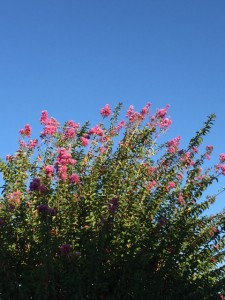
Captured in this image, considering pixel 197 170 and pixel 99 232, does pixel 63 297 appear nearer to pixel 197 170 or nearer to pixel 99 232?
pixel 99 232

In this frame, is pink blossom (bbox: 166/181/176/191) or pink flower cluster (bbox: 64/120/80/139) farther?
pink flower cluster (bbox: 64/120/80/139)

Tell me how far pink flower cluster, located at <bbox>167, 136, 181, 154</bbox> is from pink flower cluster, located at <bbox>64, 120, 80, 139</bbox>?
1.82 m

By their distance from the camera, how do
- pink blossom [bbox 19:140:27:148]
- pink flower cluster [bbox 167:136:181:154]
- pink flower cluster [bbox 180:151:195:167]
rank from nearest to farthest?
pink blossom [bbox 19:140:27:148] < pink flower cluster [bbox 180:151:195:167] < pink flower cluster [bbox 167:136:181:154]

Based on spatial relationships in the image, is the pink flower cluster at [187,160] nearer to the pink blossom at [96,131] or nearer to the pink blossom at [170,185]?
the pink blossom at [170,185]

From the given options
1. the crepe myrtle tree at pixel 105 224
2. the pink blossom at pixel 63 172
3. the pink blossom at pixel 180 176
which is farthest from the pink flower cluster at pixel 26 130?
the pink blossom at pixel 180 176

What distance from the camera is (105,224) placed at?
19.4 feet

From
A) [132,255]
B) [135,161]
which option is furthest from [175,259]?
[135,161]

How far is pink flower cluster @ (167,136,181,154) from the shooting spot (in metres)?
8.32

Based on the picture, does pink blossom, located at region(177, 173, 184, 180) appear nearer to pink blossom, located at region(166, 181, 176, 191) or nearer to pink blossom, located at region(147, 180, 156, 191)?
pink blossom, located at region(166, 181, 176, 191)

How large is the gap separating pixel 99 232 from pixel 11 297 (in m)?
1.61

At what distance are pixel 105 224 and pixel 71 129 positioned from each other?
103 inches

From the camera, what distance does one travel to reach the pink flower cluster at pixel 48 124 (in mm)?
7488

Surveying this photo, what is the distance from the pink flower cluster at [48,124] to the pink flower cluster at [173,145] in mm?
2213

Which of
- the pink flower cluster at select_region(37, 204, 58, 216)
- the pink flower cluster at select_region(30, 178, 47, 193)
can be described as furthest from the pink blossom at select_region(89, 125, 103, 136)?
the pink flower cluster at select_region(37, 204, 58, 216)
